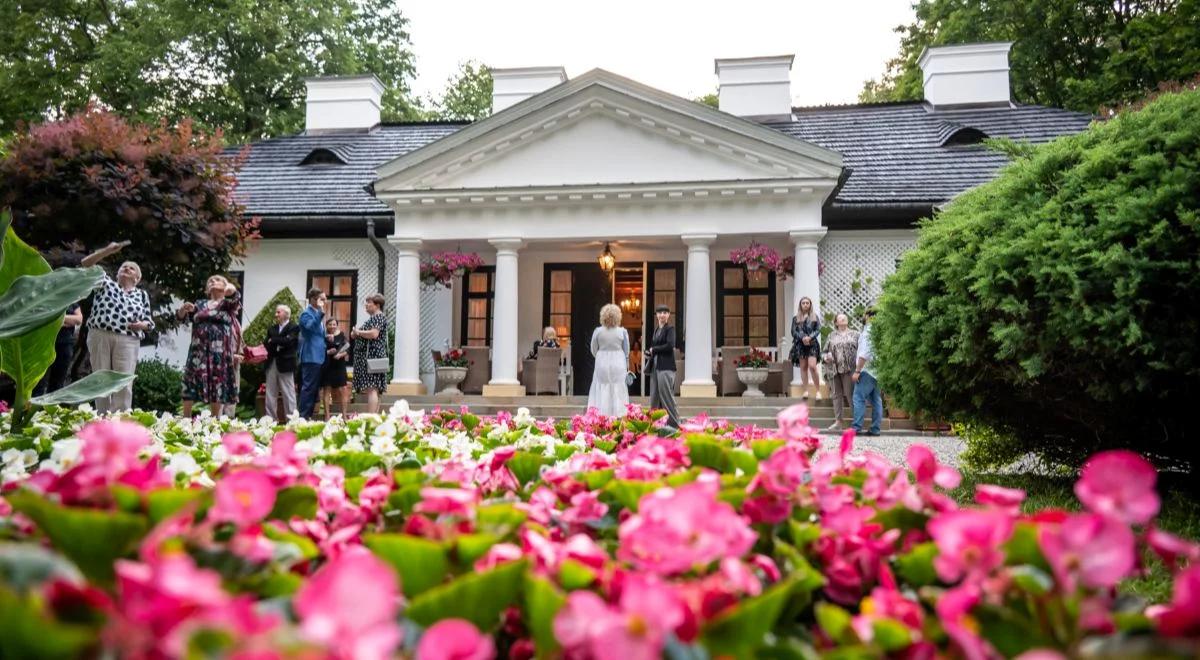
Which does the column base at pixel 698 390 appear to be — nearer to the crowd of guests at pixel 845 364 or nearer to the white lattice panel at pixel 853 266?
the crowd of guests at pixel 845 364

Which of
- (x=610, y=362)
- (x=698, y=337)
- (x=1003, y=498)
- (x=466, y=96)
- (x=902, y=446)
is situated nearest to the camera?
(x=1003, y=498)

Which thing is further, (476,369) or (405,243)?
(476,369)

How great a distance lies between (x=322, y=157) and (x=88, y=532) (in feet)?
68.4

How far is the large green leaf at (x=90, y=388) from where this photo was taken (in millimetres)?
2248

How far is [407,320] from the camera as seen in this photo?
1494cm

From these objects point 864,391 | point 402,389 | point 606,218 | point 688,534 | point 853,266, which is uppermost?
point 606,218

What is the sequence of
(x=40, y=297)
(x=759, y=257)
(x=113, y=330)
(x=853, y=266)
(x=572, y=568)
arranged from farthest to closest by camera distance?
(x=853, y=266), (x=759, y=257), (x=113, y=330), (x=40, y=297), (x=572, y=568)

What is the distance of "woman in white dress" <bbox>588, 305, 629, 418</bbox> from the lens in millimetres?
10203

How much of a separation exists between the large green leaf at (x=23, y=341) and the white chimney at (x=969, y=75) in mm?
21369

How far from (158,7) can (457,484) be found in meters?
28.9

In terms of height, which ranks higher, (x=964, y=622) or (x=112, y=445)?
(x=112, y=445)

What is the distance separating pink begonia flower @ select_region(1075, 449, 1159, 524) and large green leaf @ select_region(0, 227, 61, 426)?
8.32 feet

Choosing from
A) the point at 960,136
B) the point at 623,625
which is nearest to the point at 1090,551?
the point at 623,625

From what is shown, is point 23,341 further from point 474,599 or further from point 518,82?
point 518,82
